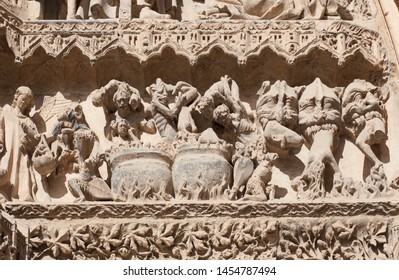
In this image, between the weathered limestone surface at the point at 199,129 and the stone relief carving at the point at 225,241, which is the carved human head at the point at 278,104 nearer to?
the weathered limestone surface at the point at 199,129

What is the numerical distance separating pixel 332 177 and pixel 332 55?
107 cm

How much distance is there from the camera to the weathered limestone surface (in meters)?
10.9


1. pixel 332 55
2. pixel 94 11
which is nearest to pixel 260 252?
pixel 332 55

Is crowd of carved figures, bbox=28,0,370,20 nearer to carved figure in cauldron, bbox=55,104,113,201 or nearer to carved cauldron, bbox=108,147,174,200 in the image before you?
carved figure in cauldron, bbox=55,104,113,201

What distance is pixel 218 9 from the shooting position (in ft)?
39.8

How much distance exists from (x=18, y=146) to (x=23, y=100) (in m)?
0.44

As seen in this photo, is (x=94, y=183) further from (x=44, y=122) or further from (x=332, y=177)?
(x=332, y=177)

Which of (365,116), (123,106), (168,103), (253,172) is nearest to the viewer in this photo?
(253,172)

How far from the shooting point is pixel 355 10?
12.2 meters

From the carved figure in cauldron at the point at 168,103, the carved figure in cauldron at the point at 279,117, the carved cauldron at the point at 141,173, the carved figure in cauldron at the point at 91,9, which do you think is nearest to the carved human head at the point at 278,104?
the carved figure in cauldron at the point at 279,117

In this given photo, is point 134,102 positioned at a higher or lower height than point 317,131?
higher

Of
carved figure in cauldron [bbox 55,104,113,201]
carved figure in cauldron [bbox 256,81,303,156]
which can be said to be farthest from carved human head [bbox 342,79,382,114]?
carved figure in cauldron [bbox 55,104,113,201]

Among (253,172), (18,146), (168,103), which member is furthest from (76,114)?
(253,172)

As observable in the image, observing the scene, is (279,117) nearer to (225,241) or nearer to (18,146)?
(225,241)
